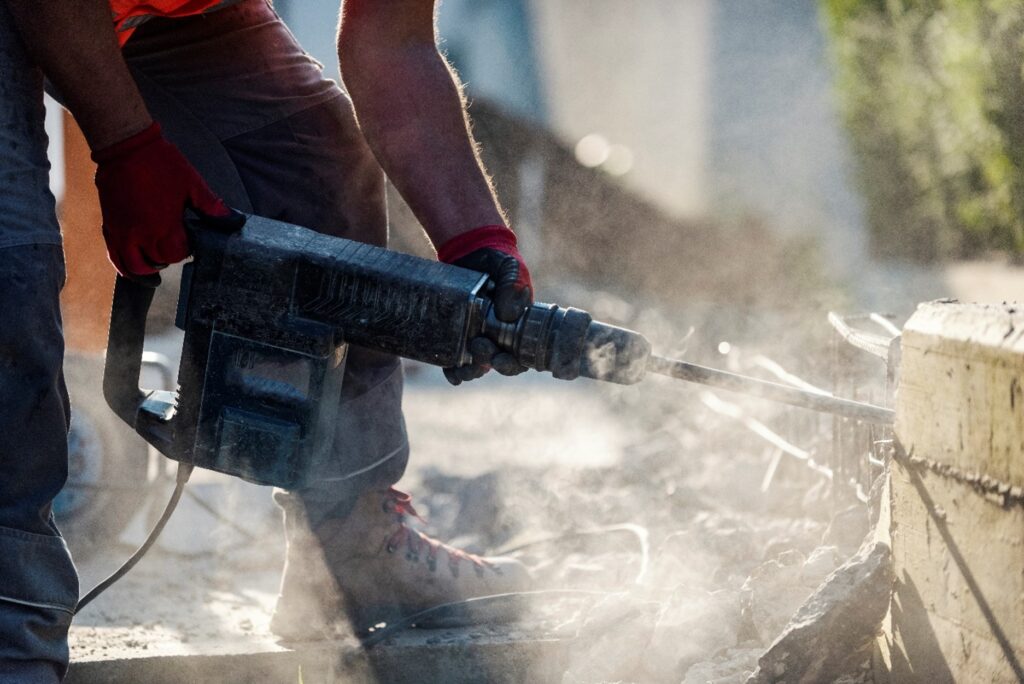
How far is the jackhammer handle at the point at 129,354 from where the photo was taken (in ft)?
6.46

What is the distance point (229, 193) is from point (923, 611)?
1.47 meters

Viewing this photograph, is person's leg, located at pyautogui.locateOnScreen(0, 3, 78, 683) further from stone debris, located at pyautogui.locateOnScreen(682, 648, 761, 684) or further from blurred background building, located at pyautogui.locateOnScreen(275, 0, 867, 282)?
blurred background building, located at pyautogui.locateOnScreen(275, 0, 867, 282)

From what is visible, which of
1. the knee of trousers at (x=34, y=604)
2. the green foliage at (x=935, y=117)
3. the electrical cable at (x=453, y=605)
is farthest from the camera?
the green foliage at (x=935, y=117)

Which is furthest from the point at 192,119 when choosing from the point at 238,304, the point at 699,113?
the point at 699,113

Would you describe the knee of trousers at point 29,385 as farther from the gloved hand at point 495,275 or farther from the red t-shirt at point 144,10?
the gloved hand at point 495,275

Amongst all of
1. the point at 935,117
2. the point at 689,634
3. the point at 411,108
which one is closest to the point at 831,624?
the point at 689,634

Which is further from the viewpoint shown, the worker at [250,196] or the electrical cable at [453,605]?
the electrical cable at [453,605]

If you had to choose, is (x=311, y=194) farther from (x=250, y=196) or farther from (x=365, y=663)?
(x=365, y=663)

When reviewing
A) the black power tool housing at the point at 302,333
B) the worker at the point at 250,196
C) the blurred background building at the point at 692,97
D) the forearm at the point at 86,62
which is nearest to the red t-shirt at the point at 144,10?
the worker at the point at 250,196

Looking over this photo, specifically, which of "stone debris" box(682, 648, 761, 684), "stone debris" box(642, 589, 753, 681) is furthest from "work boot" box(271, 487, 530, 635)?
"stone debris" box(682, 648, 761, 684)

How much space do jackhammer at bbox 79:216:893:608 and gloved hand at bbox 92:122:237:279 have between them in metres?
0.04

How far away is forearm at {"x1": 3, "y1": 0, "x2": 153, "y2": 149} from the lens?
1.63m

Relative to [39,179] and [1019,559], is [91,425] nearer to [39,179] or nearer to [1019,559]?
[39,179]

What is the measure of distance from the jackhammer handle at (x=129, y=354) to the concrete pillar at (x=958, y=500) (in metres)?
1.31
